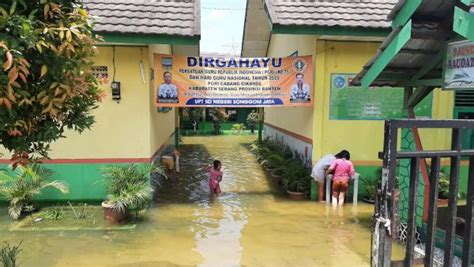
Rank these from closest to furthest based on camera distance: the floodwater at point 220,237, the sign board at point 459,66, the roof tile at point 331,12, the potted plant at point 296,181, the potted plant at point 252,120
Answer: the sign board at point 459,66 < the floodwater at point 220,237 < the roof tile at point 331,12 < the potted plant at point 296,181 < the potted plant at point 252,120

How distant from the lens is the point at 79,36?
3.00m

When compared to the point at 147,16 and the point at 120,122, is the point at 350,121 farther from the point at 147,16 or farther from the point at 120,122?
the point at 120,122

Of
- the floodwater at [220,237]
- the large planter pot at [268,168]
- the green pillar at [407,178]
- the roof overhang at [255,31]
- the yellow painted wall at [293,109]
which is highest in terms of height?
the roof overhang at [255,31]

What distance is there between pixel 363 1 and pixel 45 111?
7.60 m

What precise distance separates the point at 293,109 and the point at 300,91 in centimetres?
285

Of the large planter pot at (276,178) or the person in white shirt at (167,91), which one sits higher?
the person in white shirt at (167,91)

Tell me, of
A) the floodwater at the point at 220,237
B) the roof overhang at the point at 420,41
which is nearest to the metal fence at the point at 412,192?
the roof overhang at the point at 420,41

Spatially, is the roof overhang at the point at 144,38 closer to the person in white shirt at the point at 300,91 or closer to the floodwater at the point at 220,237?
the person in white shirt at the point at 300,91

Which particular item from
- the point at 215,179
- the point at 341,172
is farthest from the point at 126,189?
the point at 341,172

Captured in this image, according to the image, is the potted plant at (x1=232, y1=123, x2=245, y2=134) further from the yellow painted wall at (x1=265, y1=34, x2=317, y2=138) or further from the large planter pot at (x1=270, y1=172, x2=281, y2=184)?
the large planter pot at (x1=270, y1=172, x2=281, y2=184)

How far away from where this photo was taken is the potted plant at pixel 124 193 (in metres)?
6.89

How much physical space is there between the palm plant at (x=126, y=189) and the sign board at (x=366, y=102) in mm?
4209

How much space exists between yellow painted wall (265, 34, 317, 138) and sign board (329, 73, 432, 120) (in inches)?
26.0

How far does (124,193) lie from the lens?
695 centimetres
